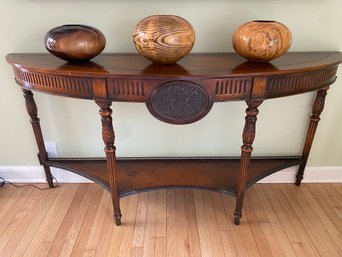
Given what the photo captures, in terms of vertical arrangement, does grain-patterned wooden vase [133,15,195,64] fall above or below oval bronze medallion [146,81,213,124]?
above

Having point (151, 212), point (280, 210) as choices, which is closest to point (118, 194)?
point (151, 212)

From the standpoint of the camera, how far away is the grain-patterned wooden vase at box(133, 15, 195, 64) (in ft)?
3.20

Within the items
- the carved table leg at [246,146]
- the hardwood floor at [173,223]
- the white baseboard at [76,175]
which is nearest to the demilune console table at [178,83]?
the carved table leg at [246,146]

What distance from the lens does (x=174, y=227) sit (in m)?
1.37

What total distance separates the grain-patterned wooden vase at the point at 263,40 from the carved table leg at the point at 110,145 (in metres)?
0.59

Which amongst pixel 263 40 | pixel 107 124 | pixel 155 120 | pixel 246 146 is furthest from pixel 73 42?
pixel 246 146

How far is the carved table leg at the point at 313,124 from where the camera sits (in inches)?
54.4

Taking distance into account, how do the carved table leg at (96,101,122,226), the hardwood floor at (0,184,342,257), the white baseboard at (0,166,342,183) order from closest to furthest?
the carved table leg at (96,101,122,226) < the hardwood floor at (0,184,342,257) < the white baseboard at (0,166,342,183)

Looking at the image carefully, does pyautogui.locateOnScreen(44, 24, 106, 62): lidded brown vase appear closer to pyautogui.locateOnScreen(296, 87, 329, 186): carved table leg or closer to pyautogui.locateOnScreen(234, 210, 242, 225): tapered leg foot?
pyautogui.locateOnScreen(234, 210, 242, 225): tapered leg foot

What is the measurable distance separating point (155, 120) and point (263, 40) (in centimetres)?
72

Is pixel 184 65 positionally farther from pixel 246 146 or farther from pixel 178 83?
pixel 246 146

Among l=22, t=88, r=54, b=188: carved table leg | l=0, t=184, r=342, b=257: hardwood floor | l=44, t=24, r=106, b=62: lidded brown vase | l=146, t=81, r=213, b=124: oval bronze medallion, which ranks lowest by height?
l=0, t=184, r=342, b=257: hardwood floor

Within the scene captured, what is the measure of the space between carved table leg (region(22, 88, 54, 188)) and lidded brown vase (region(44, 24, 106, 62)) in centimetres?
40

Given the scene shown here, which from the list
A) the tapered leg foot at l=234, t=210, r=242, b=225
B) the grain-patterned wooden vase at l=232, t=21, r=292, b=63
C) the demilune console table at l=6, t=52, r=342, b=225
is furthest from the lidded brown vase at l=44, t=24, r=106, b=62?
the tapered leg foot at l=234, t=210, r=242, b=225
